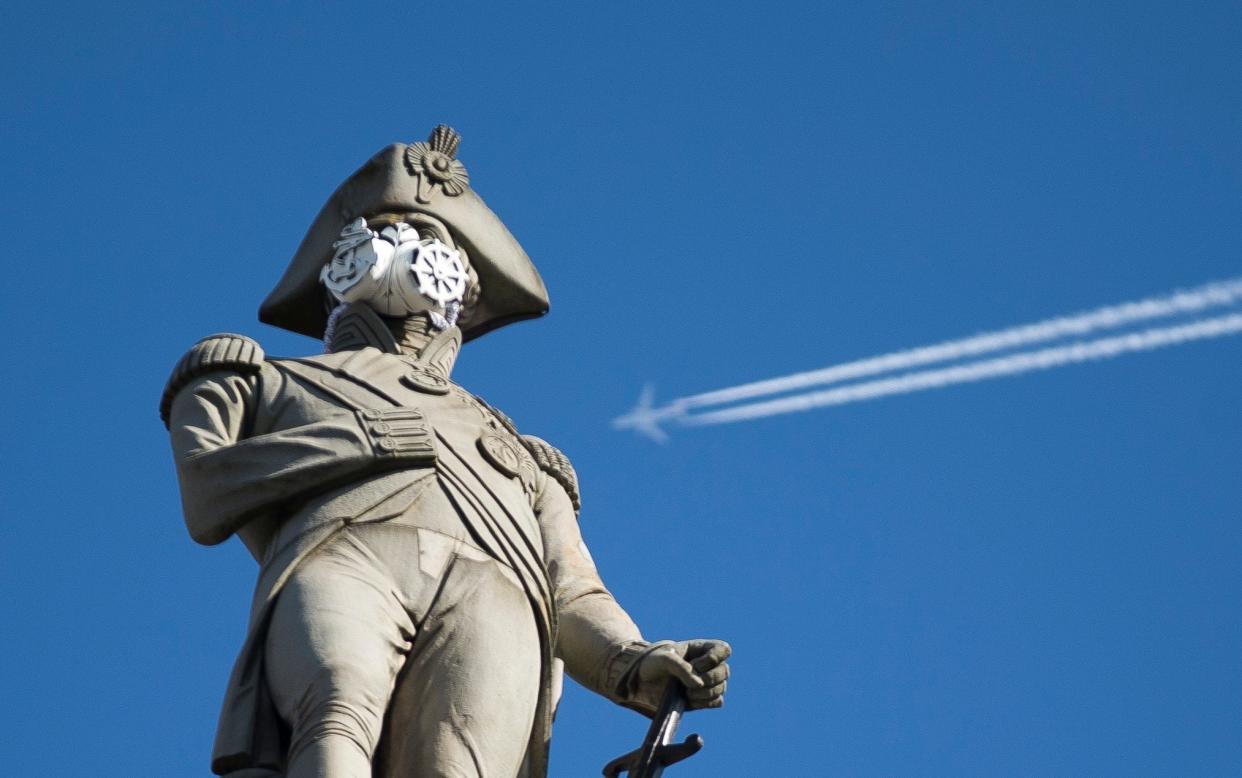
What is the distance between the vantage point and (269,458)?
13961 millimetres

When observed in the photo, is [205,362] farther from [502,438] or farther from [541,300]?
[541,300]

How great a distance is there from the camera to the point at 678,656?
46.4ft

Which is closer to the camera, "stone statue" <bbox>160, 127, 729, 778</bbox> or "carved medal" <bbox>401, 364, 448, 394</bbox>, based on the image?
"stone statue" <bbox>160, 127, 729, 778</bbox>

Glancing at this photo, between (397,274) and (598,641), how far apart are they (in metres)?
2.77

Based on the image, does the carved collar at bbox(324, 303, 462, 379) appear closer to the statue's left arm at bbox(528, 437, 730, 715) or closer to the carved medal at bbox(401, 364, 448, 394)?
the carved medal at bbox(401, 364, 448, 394)

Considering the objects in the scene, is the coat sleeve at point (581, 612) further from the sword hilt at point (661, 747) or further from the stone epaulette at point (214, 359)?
the stone epaulette at point (214, 359)

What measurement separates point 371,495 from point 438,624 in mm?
880

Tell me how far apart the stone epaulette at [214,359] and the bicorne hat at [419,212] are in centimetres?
173

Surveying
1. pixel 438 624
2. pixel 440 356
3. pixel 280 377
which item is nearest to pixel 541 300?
pixel 440 356

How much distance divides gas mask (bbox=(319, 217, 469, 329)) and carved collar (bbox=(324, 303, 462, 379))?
61 millimetres

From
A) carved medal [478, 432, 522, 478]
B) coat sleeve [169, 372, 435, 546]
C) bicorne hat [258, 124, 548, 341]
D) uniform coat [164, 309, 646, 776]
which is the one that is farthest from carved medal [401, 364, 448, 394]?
bicorne hat [258, 124, 548, 341]

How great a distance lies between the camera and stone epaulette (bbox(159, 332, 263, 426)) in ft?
47.5

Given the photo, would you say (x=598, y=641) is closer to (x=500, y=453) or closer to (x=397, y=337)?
(x=500, y=453)

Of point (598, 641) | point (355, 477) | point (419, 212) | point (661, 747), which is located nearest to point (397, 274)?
point (419, 212)
